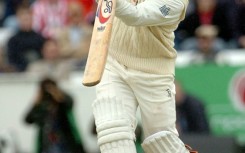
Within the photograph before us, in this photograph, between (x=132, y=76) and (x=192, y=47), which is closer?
(x=132, y=76)

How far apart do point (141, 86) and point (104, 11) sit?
27.7 inches

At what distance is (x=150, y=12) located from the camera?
7.23 meters

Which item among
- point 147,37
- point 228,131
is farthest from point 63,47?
point 147,37

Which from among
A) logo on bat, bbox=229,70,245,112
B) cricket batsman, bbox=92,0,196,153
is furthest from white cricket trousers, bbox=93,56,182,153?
logo on bat, bbox=229,70,245,112

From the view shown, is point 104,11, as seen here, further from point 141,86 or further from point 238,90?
point 238,90

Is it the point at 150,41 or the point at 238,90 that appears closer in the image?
the point at 150,41

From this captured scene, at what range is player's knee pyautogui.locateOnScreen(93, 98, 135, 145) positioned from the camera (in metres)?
7.31

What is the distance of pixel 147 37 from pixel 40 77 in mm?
4907

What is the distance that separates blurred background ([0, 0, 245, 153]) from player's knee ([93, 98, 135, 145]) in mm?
3608

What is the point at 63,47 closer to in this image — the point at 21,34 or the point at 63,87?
the point at 21,34

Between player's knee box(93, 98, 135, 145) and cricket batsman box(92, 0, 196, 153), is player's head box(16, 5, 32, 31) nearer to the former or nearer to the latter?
cricket batsman box(92, 0, 196, 153)

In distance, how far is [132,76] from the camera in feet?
24.7

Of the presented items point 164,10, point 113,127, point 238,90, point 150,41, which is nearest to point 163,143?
point 113,127

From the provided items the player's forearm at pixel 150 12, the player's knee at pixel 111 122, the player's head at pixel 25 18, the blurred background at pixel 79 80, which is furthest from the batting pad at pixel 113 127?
the player's head at pixel 25 18
